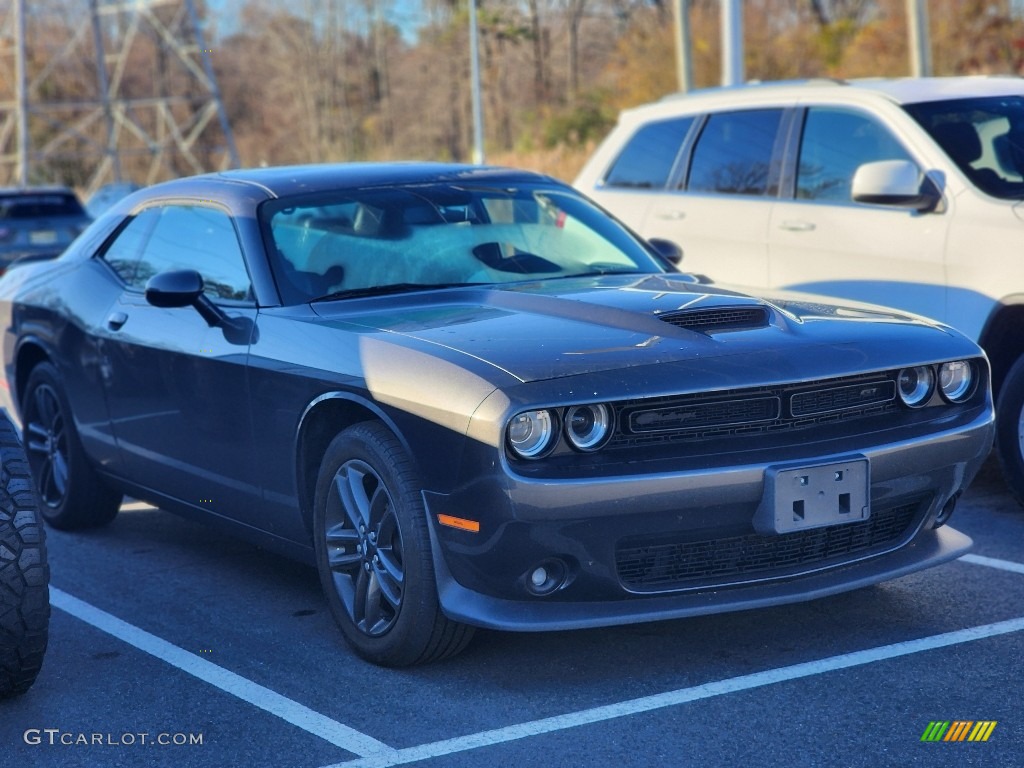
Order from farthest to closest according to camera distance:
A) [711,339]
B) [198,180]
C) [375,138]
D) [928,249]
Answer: [375,138]
[928,249]
[198,180]
[711,339]

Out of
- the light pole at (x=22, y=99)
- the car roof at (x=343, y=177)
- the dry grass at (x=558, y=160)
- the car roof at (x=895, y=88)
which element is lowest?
the dry grass at (x=558, y=160)

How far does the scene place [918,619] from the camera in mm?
4695

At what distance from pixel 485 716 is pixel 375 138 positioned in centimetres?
5577

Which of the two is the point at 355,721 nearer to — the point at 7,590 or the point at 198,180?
the point at 7,590

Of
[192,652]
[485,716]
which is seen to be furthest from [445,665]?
[192,652]

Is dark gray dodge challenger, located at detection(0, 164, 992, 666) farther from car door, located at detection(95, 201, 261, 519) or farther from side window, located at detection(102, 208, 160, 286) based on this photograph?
side window, located at detection(102, 208, 160, 286)

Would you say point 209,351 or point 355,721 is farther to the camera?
point 209,351

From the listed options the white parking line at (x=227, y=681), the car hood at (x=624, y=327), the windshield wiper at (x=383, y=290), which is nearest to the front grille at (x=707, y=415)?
the car hood at (x=624, y=327)

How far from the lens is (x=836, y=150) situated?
24.0 feet

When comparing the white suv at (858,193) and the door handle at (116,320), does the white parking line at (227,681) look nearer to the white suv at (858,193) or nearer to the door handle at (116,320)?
the door handle at (116,320)

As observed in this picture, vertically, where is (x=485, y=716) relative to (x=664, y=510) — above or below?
below

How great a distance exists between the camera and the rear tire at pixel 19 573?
13.3 ft

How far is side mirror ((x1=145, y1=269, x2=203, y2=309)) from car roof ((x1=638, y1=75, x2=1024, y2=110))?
3639 millimetres

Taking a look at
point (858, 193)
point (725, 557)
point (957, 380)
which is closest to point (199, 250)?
point (725, 557)
